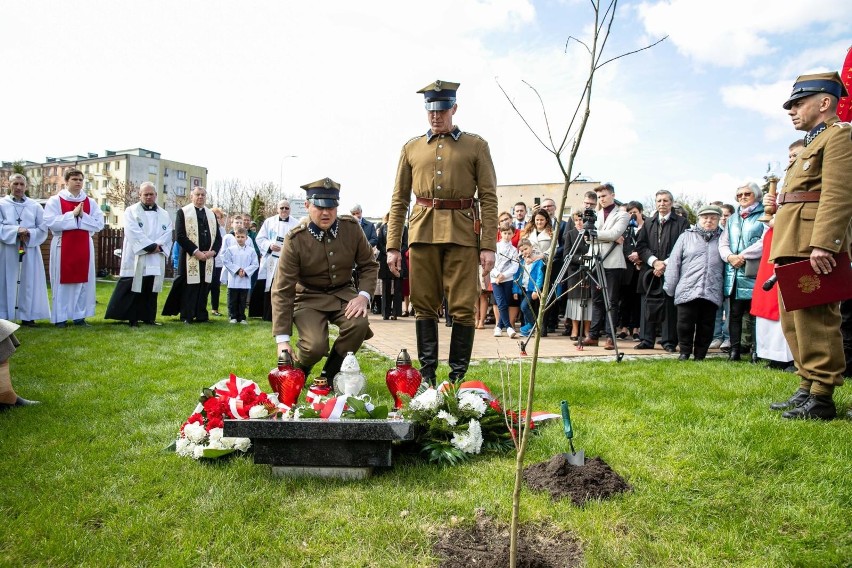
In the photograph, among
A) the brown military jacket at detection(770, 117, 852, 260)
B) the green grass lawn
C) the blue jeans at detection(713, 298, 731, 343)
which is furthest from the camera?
the blue jeans at detection(713, 298, 731, 343)

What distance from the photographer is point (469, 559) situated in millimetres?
2398

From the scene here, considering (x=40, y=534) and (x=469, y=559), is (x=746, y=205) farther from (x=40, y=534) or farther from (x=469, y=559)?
(x=40, y=534)

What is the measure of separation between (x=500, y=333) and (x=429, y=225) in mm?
4912

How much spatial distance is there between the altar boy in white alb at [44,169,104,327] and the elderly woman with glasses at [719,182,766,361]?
9277 mm

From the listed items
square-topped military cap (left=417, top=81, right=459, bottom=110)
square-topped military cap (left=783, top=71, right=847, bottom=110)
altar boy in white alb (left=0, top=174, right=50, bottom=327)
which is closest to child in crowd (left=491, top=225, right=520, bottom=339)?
square-topped military cap (left=417, top=81, right=459, bottom=110)

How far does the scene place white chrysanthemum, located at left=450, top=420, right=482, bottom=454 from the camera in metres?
3.50

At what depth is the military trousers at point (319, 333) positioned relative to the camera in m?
5.02

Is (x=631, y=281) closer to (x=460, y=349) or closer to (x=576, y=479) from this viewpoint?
(x=460, y=349)

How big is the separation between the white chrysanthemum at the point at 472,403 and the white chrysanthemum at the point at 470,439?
0.09 metres

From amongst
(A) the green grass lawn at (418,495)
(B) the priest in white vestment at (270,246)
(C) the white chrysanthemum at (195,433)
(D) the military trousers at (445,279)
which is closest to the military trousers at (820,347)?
(A) the green grass lawn at (418,495)

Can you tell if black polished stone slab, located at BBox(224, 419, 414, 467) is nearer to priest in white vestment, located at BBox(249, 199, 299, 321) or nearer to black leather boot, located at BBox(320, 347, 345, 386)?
black leather boot, located at BBox(320, 347, 345, 386)

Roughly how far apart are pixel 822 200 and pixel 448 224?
2539mm

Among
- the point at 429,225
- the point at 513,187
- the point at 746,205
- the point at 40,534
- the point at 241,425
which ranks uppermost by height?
the point at 513,187

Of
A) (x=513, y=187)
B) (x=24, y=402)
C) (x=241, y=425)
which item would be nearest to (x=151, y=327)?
(x=24, y=402)
